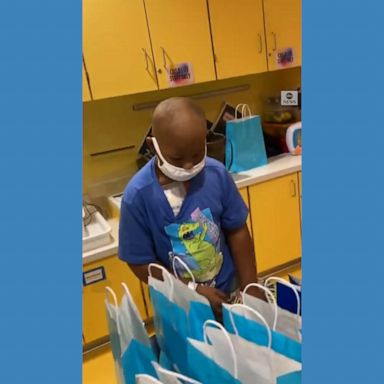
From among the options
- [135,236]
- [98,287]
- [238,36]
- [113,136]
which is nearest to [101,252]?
[98,287]

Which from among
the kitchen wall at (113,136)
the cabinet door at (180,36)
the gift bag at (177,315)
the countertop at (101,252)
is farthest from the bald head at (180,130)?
the kitchen wall at (113,136)

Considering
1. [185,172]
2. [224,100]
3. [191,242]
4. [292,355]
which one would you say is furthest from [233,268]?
[224,100]

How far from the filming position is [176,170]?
0.97m

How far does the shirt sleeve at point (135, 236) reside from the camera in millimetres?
987

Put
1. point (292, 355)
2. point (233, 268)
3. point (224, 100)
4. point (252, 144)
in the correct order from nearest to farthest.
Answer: point (292, 355), point (233, 268), point (252, 144), point (224, 100)

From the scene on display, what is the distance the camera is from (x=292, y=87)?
2.54 meters

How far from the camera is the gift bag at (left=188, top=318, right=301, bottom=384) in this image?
0.64m

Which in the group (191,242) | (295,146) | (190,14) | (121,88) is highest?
(190,14)

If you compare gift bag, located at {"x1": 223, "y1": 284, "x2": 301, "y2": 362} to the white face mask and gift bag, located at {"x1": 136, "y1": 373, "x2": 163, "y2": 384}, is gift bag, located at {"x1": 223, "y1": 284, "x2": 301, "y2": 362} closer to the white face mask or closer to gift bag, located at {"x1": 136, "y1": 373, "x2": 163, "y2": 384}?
gift bag, located at {"x1": 136, "y1": 373, "x2": 163, "y2": 384}

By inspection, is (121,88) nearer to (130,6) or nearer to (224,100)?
(130,6)

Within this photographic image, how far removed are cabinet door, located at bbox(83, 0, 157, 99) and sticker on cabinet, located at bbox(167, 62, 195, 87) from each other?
10cm

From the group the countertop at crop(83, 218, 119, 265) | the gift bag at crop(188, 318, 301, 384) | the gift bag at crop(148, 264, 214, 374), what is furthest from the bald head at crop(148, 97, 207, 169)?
the countertop at crop(83, 218, 119, 265)

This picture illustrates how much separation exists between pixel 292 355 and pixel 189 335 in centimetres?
20

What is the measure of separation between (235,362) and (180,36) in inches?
64.4
